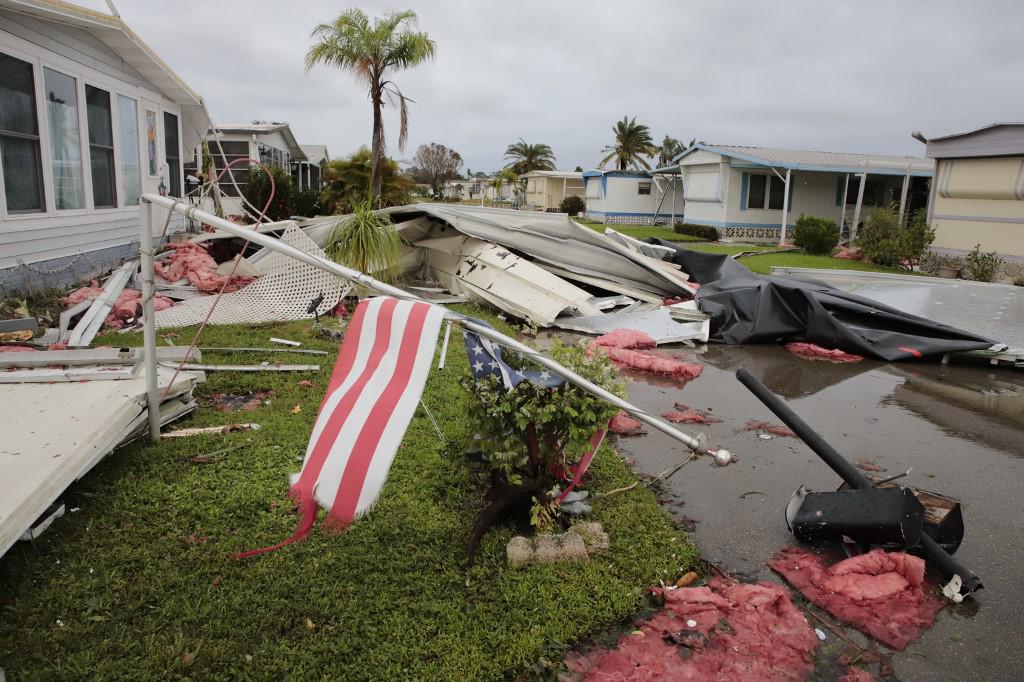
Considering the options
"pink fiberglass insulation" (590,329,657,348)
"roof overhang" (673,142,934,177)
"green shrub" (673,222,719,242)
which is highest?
"roof overhang" (673,142,934,177)

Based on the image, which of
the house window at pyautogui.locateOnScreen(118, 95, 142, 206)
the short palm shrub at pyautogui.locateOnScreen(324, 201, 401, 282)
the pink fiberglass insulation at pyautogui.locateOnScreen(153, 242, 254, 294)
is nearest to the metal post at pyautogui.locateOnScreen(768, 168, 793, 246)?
the short palm shrub at pyautogui.locateOnScreen(324, 201, 401, 282)

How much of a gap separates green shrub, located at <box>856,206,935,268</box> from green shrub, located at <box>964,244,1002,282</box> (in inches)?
70.4

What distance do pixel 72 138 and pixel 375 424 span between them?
8.50 meters

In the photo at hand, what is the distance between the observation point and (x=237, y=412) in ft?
17.3

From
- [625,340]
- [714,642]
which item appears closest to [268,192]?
[625,340]

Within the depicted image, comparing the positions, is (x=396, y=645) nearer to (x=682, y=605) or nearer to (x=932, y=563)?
(x=682, y=605)

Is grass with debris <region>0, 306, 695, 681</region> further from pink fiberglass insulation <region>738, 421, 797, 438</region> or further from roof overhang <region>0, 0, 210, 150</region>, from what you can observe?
roof overhang <region>0, 0, 210, 150</region>

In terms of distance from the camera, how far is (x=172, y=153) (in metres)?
13.1

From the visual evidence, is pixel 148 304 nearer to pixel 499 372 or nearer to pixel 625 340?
pixel 499 372

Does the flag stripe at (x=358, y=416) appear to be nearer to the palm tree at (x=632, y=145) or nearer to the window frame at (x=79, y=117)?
the window frame at (x=79, y=117)

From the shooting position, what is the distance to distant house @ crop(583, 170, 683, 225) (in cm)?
3138

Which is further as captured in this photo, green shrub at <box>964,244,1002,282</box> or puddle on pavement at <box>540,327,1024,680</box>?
green shrub at <box>964,244,1002,282</box>

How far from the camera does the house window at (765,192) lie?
24.6 m

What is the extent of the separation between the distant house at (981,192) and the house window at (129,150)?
53.9 feet
